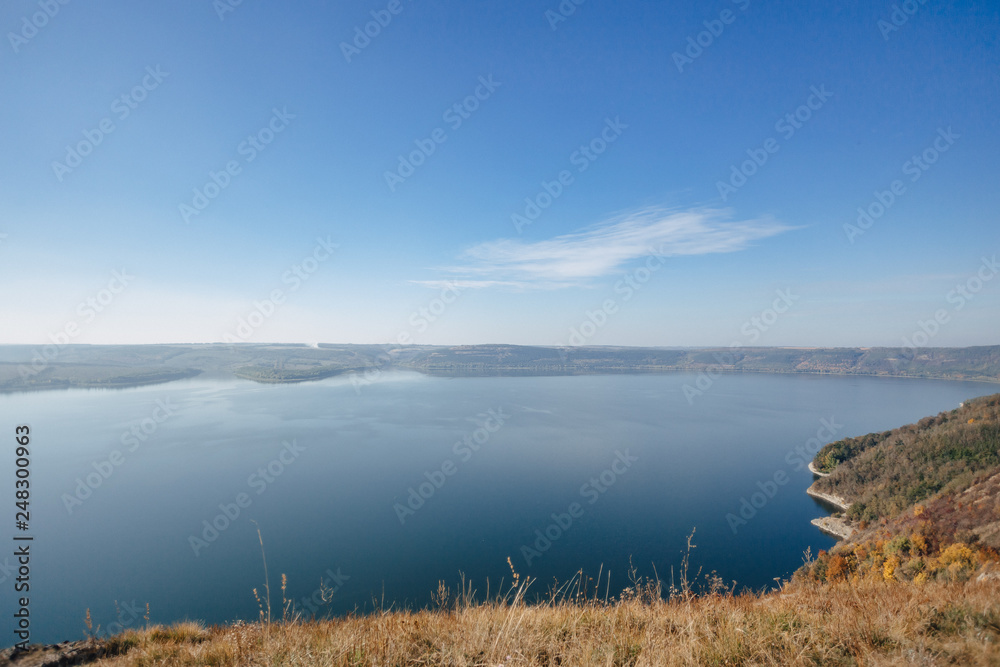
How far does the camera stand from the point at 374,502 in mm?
28906

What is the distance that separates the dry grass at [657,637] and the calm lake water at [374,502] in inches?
298

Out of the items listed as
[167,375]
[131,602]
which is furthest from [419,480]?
[167,375]

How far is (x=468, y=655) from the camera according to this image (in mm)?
1899

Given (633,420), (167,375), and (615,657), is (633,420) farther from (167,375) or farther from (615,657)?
(167,375)

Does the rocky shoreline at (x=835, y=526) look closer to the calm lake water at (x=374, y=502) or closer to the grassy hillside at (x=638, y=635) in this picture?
the calm lake water at (x=374, y=502)

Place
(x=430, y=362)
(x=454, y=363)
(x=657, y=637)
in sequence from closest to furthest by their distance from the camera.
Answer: (x=657, y=637)
(x=454, y=363)
(x=430, y=362)

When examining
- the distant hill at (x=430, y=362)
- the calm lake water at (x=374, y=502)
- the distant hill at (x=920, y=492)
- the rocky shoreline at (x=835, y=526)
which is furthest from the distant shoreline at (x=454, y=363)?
the rocky shoreline at (x=835, y=526)

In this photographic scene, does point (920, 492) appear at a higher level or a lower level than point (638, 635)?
lower

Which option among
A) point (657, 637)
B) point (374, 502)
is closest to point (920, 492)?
point (374, 502)

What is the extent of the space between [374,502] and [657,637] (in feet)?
100

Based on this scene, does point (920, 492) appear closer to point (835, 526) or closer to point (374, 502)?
point (835, 526)

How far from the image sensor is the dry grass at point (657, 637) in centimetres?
186

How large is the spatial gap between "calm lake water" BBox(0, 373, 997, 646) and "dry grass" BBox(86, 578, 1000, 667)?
7.56 metres

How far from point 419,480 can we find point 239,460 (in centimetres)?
1844
